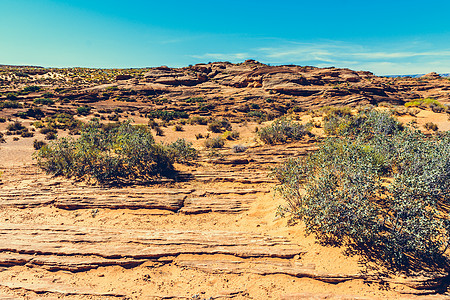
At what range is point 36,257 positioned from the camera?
4.80m

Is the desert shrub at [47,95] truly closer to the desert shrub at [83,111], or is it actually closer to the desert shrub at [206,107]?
the desert shrub at [83,111]

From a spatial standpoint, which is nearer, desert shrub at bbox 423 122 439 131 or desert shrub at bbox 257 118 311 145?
desert shrub at bbox 257 118 311 145

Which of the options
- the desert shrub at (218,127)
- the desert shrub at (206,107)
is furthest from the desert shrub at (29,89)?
the desert shrub at (218,127)

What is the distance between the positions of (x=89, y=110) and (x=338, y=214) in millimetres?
35084

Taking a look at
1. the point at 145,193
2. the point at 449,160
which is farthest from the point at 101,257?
the point at 449,160

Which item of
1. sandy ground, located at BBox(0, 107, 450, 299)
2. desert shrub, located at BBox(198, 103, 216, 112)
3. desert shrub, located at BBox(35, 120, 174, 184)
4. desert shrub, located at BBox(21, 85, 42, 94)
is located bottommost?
sandy ground, located at BBox(0, 107, 450, 299)

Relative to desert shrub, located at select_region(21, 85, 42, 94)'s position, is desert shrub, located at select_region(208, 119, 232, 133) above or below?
below

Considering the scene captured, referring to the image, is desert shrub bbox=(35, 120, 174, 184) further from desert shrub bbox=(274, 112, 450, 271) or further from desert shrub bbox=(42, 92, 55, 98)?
desert shrub bbox=(42, 92, 55, 98)

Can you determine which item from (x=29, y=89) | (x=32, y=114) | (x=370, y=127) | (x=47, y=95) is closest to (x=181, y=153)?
(x=370, y=127)

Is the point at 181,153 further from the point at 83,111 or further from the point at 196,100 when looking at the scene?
the point at 196,100

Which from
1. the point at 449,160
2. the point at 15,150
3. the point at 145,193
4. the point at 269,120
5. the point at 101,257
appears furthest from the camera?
the point at 269,120

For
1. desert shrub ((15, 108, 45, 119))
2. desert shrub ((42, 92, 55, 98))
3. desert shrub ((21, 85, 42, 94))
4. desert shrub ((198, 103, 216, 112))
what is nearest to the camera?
desert shrub ((15, 108, 45, 119))

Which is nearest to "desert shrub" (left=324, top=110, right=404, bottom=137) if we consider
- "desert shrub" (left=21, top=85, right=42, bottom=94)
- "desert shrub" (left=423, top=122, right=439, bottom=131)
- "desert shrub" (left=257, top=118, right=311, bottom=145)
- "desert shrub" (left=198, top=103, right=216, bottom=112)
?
"desert shrub" (left=257, top=118, right=311, bottom=145)

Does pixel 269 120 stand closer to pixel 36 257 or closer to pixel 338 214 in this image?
pixel 338 214
